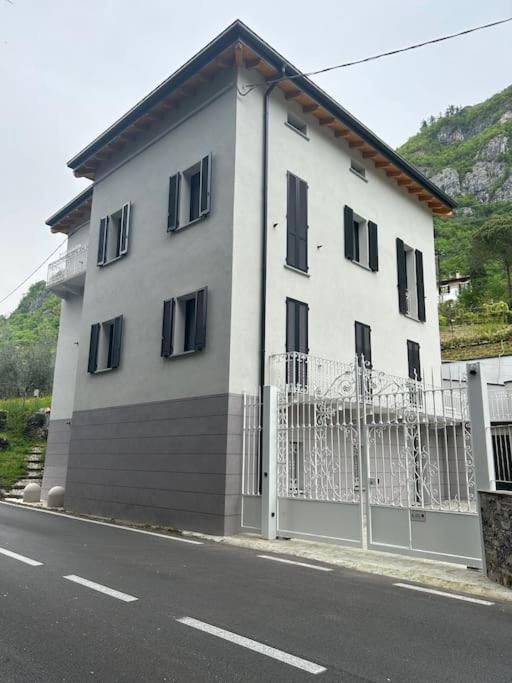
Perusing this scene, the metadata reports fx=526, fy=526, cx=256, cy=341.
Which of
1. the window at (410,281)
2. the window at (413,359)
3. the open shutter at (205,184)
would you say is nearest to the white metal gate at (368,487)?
the open shutter at (205,184)

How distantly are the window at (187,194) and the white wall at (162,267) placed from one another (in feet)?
0.73

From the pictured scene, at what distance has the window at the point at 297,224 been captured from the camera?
12094 mm

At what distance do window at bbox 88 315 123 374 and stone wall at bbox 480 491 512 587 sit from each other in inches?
373

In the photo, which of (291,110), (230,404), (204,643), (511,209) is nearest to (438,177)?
(511,209)

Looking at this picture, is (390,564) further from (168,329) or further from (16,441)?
(16,441)

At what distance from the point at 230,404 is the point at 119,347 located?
4.45 meters

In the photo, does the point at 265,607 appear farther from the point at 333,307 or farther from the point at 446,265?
the point at 446,265

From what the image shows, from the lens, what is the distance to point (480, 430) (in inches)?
265

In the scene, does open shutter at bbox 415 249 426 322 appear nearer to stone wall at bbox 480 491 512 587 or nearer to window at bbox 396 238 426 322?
window at bbox 396 238 426 322

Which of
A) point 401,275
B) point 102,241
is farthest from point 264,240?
point 401,275

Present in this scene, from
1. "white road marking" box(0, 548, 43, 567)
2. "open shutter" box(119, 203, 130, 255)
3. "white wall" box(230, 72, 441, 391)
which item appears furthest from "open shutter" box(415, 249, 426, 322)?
"white road marking" box(0, 548, 43, 567)

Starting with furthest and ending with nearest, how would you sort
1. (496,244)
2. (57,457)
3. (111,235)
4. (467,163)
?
(467,163) < (496,244) < (57,457) < (111,235)

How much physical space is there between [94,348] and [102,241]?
9.95 feet

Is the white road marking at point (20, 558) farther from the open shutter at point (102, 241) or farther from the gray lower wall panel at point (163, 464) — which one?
the open shutter at point (102, 241)
